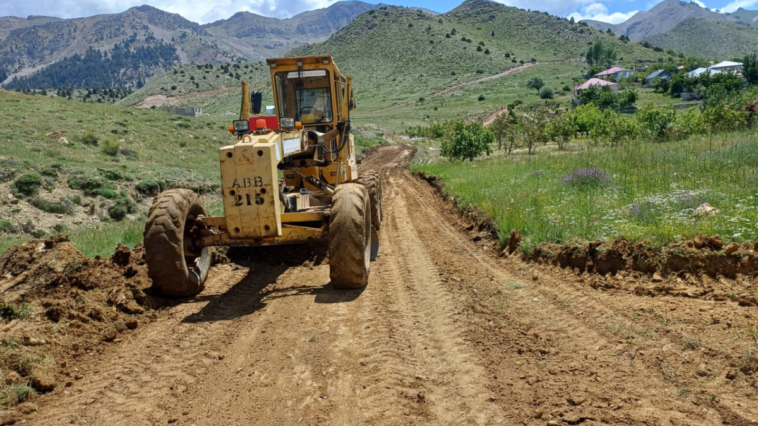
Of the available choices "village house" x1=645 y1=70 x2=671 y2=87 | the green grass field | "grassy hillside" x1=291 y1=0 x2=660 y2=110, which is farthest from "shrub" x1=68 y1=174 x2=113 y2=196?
"village house" x1=645 y1=70 x2=671 y2=87

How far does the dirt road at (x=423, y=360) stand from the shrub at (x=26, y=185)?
10.7 m

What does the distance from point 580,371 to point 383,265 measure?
4506 millimetres

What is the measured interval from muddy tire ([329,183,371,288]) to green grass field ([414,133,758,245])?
3.08 metres

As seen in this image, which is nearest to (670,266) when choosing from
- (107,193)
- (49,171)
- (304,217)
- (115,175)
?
(304,217)

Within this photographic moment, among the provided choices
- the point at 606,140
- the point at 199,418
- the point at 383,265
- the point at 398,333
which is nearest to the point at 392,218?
the point at 383,265

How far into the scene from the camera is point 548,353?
464 centimetres

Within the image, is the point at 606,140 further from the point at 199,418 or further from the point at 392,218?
the point at 199,418

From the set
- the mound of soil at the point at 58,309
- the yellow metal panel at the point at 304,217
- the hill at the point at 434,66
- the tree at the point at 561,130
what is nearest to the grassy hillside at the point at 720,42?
the hill at the point at 434,66

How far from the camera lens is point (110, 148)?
2089 centimetres

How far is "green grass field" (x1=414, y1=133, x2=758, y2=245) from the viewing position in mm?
6816

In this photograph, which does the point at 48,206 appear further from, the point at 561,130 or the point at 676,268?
the point at 561,130

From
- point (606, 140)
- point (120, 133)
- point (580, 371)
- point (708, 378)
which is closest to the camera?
point (708, 378)

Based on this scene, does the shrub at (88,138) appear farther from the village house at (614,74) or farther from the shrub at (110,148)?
the village house at (614,74)

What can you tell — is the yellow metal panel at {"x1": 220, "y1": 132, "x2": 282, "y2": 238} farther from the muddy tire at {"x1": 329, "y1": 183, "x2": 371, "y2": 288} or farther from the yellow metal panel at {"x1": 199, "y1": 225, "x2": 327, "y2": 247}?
the muddy tire at {"x1": 329, "y1": 183, "x2": 371, "y2": 288}
